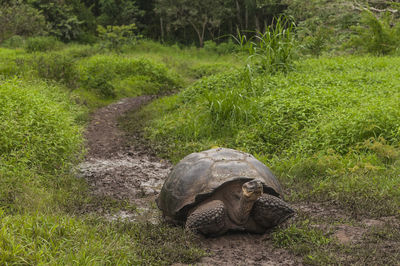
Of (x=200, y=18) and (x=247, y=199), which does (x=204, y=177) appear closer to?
(x=247, y=199)

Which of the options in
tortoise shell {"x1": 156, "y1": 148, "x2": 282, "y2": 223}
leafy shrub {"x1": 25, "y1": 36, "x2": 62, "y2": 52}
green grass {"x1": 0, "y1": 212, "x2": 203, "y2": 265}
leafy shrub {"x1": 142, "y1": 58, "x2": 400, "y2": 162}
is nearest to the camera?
green grass {"x1": 0, "y1": 212, "x2": 203, "y2": 265}

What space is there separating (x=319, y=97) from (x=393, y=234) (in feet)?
12.7

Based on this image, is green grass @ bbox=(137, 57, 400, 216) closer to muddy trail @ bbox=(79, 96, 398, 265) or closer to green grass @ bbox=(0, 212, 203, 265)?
muddy trail @ bbox=(79, 96, 398, 265)

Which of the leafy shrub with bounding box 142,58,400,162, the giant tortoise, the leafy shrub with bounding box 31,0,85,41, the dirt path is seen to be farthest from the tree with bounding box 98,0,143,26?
the giant tortoise

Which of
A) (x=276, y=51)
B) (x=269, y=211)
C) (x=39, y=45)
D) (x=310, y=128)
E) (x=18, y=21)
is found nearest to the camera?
(x=269, y=211)

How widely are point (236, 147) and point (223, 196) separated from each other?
2746 mm

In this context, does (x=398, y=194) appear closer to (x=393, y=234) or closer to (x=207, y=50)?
(x=393, y=234)

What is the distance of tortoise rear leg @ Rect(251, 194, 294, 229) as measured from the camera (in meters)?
3.49

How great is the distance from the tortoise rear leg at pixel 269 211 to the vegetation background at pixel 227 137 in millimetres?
115

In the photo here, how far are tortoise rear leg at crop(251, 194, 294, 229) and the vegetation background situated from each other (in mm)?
115

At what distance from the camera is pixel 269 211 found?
349 cm

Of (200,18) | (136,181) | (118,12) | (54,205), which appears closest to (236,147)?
(136,181)

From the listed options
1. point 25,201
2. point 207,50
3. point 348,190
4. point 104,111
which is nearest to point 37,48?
point 104,111

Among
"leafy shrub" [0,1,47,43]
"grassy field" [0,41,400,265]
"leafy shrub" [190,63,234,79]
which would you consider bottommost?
"leafy shrub" [190,63,234,79]
